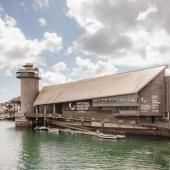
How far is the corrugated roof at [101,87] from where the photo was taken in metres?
77.6

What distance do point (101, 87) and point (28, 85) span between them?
32475mm

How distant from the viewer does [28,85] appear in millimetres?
112875

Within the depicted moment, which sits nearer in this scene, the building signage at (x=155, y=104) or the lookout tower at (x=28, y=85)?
the building signage at (x=155, y=104)

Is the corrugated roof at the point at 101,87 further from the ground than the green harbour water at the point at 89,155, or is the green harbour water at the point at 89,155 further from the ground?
the corrugated roof at the point at 101,87

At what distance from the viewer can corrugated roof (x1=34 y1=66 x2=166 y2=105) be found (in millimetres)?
77562

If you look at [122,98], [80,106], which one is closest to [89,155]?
[122,98]

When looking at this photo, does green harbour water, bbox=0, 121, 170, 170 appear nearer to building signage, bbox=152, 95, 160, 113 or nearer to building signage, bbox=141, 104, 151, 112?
building signage, bbox=141, 104, 151, 112

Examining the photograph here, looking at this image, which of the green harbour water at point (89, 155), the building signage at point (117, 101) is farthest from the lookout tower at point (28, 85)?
the green harbour water at point (89, 155)

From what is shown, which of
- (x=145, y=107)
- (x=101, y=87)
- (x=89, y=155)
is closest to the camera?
(x=89, y=155)

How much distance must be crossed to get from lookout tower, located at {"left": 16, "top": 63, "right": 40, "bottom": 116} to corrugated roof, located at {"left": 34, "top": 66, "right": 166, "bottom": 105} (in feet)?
8.18

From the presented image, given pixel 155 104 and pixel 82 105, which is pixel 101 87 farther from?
pixel 155 104

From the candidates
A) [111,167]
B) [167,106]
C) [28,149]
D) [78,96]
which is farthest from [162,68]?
[111,167]

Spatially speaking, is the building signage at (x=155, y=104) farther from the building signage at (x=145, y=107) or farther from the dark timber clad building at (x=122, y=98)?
the building signage at (x=145, y=107)

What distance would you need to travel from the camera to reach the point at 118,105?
79375 millimetres
